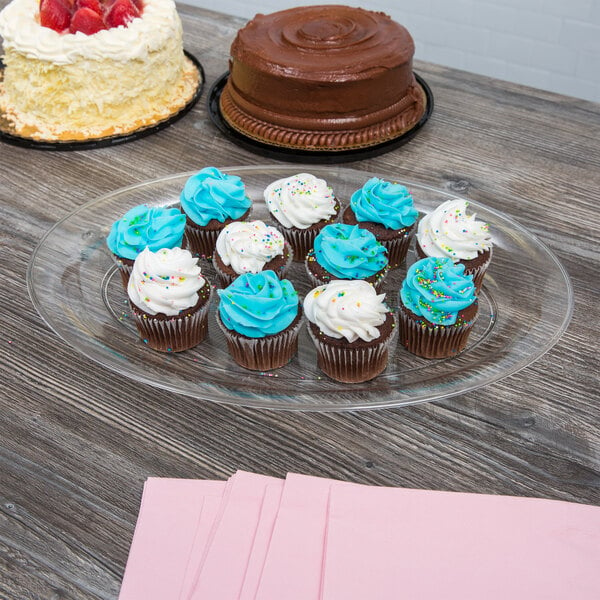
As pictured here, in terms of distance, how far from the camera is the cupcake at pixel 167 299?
54.4 inches

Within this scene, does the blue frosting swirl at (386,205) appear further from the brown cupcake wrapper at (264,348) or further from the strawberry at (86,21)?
the strawberry at (86,21)

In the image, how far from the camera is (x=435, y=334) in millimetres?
1354

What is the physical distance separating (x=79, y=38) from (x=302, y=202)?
73 cm

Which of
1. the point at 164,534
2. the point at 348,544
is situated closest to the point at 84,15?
the point at 164,534

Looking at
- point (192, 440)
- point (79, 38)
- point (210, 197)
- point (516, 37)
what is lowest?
point (516, 37)

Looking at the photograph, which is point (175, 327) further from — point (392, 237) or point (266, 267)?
point (392, 237)

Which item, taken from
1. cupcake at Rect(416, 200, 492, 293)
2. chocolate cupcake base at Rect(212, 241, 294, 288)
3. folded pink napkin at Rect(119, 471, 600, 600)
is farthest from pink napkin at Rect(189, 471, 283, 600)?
cupcake at Rect(416, 200, 492, 293)

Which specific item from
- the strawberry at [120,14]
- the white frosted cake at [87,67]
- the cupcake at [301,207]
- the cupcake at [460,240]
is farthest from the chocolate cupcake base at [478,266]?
the strawberry at [120,14]

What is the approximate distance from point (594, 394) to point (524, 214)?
22.5 inches

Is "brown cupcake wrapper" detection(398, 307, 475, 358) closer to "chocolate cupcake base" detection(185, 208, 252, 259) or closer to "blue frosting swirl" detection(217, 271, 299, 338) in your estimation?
"blue frosting swirl" detection(217, 271, 299, 338)

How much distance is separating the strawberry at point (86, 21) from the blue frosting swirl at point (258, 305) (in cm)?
93

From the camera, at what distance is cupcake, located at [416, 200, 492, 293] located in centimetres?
148

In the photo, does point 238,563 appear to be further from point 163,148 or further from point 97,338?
point 163,148

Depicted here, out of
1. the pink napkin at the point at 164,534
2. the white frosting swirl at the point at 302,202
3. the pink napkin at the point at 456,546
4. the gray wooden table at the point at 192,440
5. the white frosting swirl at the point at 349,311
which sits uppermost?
the white frosting swirl at the point at 349,311
